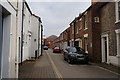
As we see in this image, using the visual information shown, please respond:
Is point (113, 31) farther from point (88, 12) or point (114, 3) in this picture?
point (88, 12)

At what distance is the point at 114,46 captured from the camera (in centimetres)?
1268

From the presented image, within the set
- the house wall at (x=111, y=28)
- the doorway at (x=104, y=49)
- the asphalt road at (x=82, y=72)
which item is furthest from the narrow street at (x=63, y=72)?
the doorway at (x=104, y=49)

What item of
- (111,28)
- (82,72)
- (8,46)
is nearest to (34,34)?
(111,28)

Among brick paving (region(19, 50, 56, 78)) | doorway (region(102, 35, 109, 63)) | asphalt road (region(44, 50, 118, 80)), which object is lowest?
asphalt road (region(44, 50, 118, 80))

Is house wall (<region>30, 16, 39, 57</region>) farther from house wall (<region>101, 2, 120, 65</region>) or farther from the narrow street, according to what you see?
house wall (<region>101, 2, 120, 65</region>)

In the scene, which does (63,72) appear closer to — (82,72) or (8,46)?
(82,72)

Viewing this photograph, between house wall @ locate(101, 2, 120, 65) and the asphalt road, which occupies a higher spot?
house wall @ locate(101, 2, 120, 65)

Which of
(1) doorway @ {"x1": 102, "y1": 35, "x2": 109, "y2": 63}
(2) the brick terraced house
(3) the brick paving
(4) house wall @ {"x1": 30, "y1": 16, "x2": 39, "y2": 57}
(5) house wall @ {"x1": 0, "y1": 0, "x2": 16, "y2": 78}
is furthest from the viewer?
(4) house wall @ {"x1": 30, "y1": 16, "x2": 39, "y2": 57}

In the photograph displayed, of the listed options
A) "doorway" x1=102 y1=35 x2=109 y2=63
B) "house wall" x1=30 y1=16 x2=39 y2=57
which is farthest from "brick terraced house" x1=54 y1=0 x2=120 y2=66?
"house wall" x1=30 y1=16 x2=39 y2=57

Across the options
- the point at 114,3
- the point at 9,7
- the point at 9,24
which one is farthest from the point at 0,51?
the point at 114,3

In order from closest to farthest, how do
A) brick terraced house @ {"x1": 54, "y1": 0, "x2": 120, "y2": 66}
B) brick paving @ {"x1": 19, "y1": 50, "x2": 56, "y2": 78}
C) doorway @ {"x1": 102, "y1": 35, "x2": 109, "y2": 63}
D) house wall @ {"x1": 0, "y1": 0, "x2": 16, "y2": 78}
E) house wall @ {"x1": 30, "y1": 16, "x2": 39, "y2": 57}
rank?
house wall @ {"x1": 0, "y1": 0, "x2": 16, "y2": 78} < brick paving @ {"x1": 19, "y1": 50, "x2": 56, "y2": 78} < brick terraced house @ {"x1": 54, "y1": 0, "x2": 120, "y2": 66} < doorway @ {"x1": 102, "y1": 35, "x2": 109, "y2": 63} < house wall @ {"x1": 30, "y1": 16, "x2": 39, "y2": 57}

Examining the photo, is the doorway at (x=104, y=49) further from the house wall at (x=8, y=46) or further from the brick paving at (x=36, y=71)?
the house wall at (x=8, y=46)

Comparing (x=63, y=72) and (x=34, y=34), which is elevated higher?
(x=34, y=34)

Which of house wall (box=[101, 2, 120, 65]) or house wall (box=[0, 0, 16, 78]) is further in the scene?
house wall (box=[101, 2, 120, 65])
